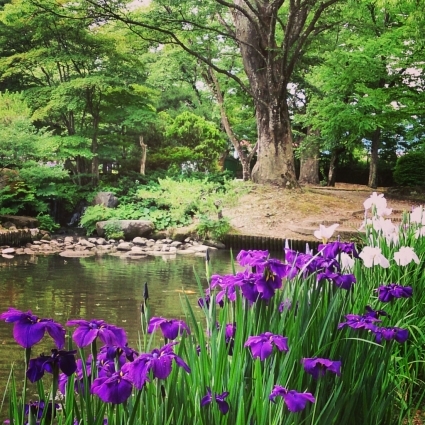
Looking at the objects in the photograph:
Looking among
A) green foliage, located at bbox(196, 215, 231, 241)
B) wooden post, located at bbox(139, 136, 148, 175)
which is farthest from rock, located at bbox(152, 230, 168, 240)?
wooden post, located at bbox(139, 136, 148, 175)

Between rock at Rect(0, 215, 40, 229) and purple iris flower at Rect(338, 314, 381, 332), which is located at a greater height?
purple iris flower at Rect(338, 314, 381, 332)

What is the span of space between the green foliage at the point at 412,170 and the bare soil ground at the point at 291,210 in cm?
277

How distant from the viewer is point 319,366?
1122mm

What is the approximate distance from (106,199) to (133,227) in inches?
73.1

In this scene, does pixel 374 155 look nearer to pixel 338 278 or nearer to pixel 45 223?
pixel 45 223

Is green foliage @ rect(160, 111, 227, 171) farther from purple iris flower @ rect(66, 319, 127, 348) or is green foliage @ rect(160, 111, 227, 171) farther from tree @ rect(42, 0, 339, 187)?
purple iris flower @ rect(66, 319, 127, 348)

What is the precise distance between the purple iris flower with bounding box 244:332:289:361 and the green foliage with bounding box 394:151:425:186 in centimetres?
1421

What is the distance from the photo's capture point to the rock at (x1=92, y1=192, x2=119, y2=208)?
37.1ft

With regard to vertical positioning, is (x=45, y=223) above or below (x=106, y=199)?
below

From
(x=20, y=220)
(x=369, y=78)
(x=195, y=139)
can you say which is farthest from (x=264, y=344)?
(x=195, y=139)

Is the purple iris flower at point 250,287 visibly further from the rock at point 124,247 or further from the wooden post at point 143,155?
the wooden post at point 143,155

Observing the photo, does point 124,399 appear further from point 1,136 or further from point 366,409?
point 1,136

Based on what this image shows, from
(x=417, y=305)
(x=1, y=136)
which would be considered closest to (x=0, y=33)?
(x=1, y=136)

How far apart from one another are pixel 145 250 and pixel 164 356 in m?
7.90
